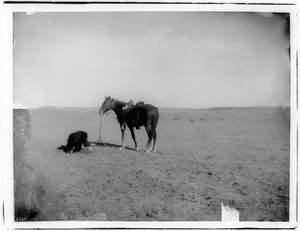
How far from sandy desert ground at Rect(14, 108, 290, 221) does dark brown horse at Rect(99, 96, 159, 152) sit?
88mm

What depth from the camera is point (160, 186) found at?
4715 mm

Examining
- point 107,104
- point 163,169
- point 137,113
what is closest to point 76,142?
point 107,104

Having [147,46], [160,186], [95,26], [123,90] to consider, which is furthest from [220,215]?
[95,26]

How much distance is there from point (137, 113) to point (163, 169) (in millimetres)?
749

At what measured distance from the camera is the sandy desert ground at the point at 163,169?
15.3 ft

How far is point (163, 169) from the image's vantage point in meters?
4.78

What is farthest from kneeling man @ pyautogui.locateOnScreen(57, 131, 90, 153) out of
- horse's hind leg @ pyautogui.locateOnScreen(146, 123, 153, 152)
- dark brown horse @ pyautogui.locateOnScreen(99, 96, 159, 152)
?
horse's hind leg @ pyautogui.locateOnScreen(146, 123, 153, 152)

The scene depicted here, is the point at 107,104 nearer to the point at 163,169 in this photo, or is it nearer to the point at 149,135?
the point at 149,135

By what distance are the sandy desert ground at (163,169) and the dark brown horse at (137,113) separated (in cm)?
9

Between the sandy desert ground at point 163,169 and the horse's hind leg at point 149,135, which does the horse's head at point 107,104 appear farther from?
the horse's hind leg at point 149,135

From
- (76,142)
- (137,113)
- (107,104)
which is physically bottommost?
(76,142)

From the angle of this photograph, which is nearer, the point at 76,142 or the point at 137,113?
the point at 76,142

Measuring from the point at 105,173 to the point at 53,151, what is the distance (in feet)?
2.19

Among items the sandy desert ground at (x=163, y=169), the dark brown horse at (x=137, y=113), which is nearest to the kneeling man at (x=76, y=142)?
the sandy desert ground at (x=163, y=169)
